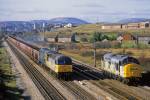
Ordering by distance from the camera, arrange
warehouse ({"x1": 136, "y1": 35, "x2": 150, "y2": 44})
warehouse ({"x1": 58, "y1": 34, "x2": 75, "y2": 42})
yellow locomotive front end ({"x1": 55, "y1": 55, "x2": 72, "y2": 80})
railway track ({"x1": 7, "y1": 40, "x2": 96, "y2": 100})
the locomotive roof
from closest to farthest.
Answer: railway track ({"x1": 7, "y1": 40, "x2": 96, "y2": 100}), the locomotive roof, yellow locomotive front end ({"x1": 55, "y1": 55, "x2": 72, "y2": 80}), warehouse ({"x1": 136, "y1": 35, "x2": 150, "y2": 44}), warehouse ({"x1": 58, "y1": 34, "x2": 75, "y2": 42})

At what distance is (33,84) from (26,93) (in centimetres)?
685

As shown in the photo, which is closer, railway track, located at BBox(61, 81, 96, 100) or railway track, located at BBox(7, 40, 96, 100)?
railway track, located at BBox(61, 81, 96, 100)

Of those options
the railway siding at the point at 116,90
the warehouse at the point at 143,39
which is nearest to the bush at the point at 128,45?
the warehouse at the point at 143,39

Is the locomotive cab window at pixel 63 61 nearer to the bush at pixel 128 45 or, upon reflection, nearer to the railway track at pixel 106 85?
the railway track at pixel 106 85

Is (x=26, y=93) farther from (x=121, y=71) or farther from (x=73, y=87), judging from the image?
(x=121, y=71)

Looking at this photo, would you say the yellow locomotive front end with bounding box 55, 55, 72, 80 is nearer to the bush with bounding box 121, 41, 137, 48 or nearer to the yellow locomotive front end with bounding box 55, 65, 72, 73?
the yellow locomotive front end with bounding box 55, 65, 72, 73

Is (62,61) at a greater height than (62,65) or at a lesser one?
greater

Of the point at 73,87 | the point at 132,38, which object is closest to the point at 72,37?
the point at 132,38

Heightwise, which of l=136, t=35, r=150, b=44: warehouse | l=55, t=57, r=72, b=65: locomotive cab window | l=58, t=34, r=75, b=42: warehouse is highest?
l=55, t=57, r=72, b=65: locomotive cab window

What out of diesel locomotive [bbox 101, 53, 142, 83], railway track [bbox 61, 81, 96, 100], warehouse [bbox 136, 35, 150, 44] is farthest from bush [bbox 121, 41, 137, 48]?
railway track [bbox 61, 81, 96, 100]

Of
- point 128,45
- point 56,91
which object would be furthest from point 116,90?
point 128,45

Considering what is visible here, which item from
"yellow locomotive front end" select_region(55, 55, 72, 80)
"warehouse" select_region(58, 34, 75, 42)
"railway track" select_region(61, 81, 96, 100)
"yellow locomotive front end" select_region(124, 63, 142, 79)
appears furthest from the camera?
"warehouse" select_region(58, 34, 75, 42)

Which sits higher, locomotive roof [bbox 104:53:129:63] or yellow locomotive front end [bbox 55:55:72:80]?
locomotive roof [bbox 104:53:129:63]

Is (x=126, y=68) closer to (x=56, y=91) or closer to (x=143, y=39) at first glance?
(x=56, y=91)
